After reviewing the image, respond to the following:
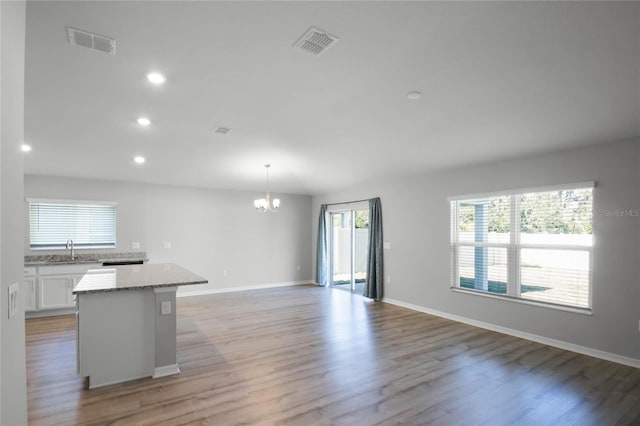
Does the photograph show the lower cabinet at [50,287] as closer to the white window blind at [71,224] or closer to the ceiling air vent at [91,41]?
the white window blind at [71,224]

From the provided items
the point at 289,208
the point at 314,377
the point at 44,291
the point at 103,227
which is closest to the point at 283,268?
the point at 289,208

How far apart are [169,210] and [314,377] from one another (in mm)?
5205

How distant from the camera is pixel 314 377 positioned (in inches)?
130

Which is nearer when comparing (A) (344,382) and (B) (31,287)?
(A) (344,382)

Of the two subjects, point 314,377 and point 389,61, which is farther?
point 314,377

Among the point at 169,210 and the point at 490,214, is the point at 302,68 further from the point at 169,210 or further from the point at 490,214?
the point at 169,210

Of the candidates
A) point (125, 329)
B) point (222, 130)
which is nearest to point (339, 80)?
point (222, 130)

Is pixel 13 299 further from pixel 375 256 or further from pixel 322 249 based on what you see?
pixel 322 249

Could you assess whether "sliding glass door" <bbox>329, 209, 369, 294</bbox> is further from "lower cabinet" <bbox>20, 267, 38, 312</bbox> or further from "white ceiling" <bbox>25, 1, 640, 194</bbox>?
"lower cabinet" <bbox>20, 267, 38, 312</bbox>

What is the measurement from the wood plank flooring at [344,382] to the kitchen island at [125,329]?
16cm

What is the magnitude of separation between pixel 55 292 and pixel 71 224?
4.34 ft

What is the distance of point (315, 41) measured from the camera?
2391 mm

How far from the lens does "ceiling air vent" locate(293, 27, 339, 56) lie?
2301mm

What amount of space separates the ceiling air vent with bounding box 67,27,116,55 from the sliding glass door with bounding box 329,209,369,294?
19.1 feet
